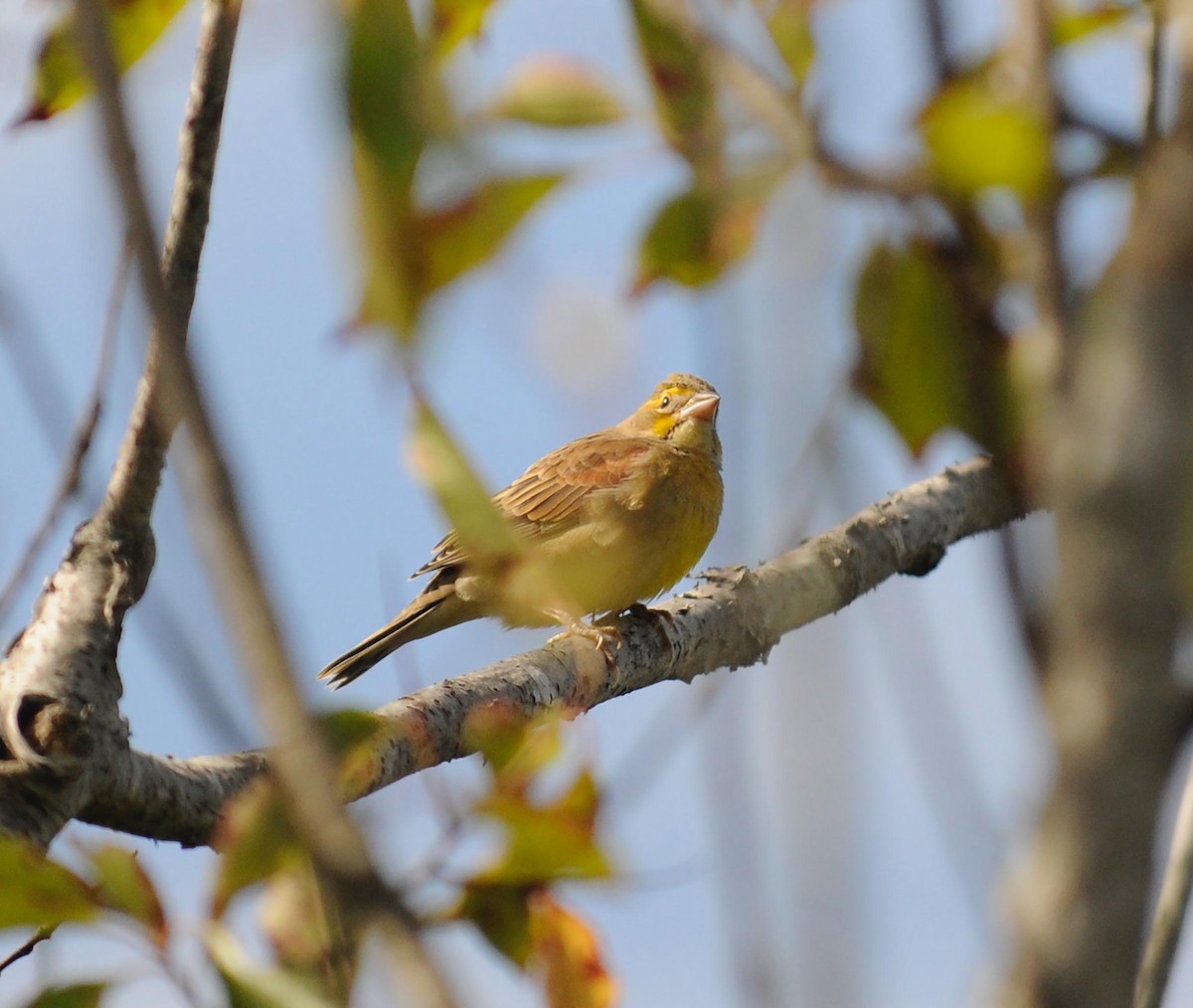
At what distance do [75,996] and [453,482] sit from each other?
94cm

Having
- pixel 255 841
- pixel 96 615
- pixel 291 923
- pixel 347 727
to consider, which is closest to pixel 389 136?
pixel 347 727

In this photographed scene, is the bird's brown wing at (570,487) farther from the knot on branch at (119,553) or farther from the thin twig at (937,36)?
the thin twig at (937,36)

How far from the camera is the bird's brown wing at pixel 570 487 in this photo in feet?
22.6

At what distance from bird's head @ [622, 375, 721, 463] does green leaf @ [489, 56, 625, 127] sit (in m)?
5.65

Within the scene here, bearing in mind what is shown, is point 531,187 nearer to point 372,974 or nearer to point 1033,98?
point 1033,98

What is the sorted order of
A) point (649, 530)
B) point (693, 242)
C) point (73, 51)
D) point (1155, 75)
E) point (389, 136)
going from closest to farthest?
point (389, 136) < point (1155, 75) < point (693, 242) < point (73, 51) < point (649, 530)

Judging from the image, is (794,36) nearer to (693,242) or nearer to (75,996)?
(693,242)

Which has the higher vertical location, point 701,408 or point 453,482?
point 701,408

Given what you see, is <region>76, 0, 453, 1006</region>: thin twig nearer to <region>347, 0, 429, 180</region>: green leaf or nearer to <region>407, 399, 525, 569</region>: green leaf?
<region>347, 0, 429, 180</region>: green leaf

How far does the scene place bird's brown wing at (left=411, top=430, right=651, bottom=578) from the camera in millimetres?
6887

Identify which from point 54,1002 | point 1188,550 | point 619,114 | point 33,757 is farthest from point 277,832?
point 33,757

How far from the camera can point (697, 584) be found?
20.0ft

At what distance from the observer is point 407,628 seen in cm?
698

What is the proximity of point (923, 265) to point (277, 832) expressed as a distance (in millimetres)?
1047
